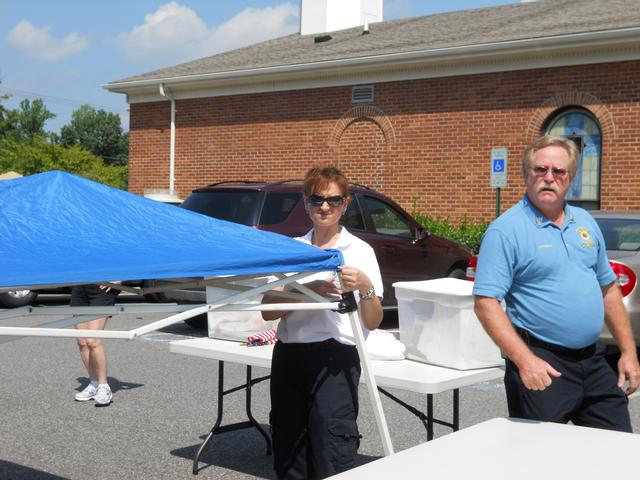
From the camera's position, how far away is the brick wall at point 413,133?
674 inches

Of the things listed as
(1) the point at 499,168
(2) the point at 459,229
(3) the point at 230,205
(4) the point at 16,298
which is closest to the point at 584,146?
(1) the point at 499,168

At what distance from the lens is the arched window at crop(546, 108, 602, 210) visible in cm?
1750

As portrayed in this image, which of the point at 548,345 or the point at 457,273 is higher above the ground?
the point at 548,345

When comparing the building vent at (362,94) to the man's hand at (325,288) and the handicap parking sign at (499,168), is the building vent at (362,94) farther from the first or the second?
the man's hand at (325,288)

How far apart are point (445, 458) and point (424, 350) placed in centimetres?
264

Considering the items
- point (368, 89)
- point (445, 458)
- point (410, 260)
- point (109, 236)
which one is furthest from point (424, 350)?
point (368, 89)

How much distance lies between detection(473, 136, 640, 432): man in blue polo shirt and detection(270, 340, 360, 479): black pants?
780 millimetres

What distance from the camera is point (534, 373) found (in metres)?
3.62

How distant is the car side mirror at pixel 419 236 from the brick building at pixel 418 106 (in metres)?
5.86

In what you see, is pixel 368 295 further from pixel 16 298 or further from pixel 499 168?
pixel 499 168

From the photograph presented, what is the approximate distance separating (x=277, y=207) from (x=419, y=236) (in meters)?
2.25

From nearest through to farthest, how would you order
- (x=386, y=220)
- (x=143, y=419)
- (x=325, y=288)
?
1. (x=325, y=288)
2. (x=143, y=419)
3. (x=386, y=220)

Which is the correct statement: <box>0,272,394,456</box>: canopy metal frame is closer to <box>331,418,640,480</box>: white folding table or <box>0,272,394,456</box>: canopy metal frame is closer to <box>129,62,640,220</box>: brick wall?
<box>331,418,640,480</box>: white folding table

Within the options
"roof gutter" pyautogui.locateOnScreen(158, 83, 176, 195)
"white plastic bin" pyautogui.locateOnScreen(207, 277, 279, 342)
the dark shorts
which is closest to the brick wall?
"roof gutter" pyautogui.locateOnScreen(158, 83, 176, 195)
